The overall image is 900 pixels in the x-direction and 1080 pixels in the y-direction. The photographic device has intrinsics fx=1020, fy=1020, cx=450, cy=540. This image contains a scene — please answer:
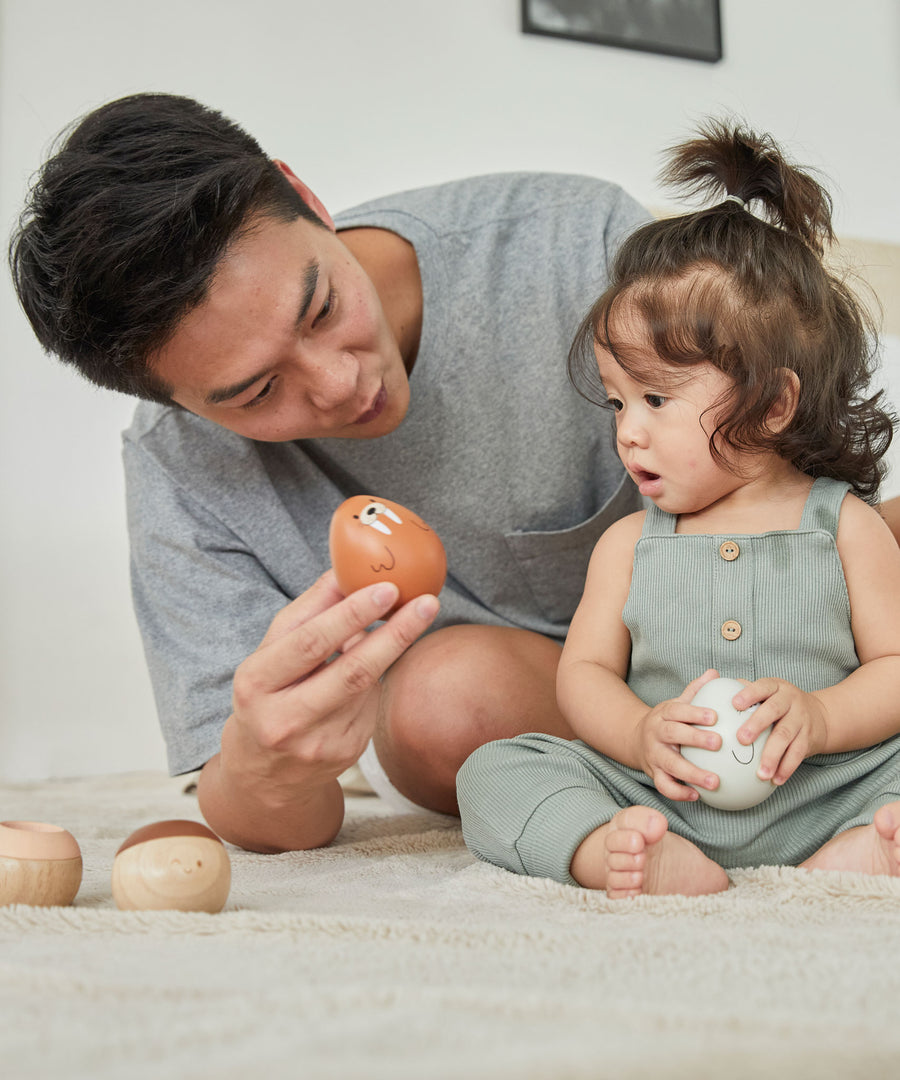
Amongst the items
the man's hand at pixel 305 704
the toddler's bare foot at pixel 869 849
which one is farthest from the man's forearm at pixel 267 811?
the toddler's bare foot at pixel 869 849

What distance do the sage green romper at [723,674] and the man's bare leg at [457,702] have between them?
0.60 ft

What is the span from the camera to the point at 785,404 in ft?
3.07

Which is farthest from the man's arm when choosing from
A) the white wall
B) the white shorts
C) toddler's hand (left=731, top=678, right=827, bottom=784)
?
the white wall

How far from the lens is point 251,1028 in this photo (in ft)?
1.40

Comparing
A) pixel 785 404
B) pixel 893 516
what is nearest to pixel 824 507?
pixel 785 404

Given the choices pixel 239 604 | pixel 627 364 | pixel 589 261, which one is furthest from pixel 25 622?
pixel 627 364

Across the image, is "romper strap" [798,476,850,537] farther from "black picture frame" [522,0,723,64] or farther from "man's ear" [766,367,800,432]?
"black picture frame" [522,0,723,64]

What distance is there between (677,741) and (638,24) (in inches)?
85.0

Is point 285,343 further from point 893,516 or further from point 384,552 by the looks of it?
point 893,516

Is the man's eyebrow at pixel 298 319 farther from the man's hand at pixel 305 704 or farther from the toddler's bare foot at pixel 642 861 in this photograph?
the toddler's bare foot at pixel 642 861

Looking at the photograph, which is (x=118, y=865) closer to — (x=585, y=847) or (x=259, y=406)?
(x=585, y=847)

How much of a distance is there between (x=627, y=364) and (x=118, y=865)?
60 cm

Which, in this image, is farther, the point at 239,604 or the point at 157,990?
the point at 239,604

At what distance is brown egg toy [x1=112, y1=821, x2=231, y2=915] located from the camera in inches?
27.6
